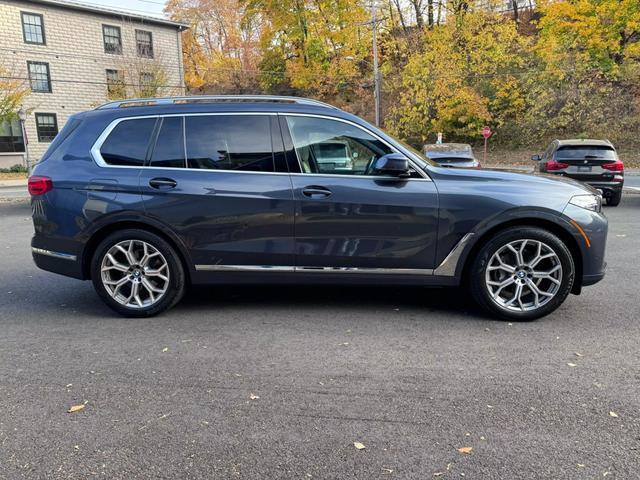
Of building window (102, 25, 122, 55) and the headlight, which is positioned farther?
building window (102, 25, 122, 55)

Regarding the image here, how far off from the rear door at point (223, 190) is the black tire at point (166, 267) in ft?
0.59

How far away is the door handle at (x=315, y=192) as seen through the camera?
4527 mm

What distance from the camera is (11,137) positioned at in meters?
32.8

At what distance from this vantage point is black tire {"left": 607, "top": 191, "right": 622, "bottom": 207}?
41.8 feet

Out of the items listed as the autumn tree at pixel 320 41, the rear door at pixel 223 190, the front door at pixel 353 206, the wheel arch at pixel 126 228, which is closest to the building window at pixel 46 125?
the autumn tree at pixel 320 41

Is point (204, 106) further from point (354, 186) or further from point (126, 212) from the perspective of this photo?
point (354, 186)

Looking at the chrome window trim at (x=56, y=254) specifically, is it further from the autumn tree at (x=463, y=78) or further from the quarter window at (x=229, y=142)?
the autumn tree at (x=463, y=78)

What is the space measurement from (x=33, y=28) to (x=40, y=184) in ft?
110

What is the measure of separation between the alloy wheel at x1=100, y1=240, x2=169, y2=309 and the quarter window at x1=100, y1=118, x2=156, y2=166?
0.74 m

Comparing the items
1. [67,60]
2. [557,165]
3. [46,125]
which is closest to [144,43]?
[67,60]

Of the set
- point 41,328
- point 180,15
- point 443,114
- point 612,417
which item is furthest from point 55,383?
point 180,15

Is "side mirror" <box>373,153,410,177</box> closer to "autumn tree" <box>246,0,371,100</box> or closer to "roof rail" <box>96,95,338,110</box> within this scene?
"roof rail" <box>96,95,338,110</box>

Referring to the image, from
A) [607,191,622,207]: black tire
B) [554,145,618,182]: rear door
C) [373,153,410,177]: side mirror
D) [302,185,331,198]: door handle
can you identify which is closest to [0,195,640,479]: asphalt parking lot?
[302,185,331,198]: door handle

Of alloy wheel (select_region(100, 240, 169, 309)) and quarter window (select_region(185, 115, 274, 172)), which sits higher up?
quarter window (select_region(185, 115, 274, 172))
